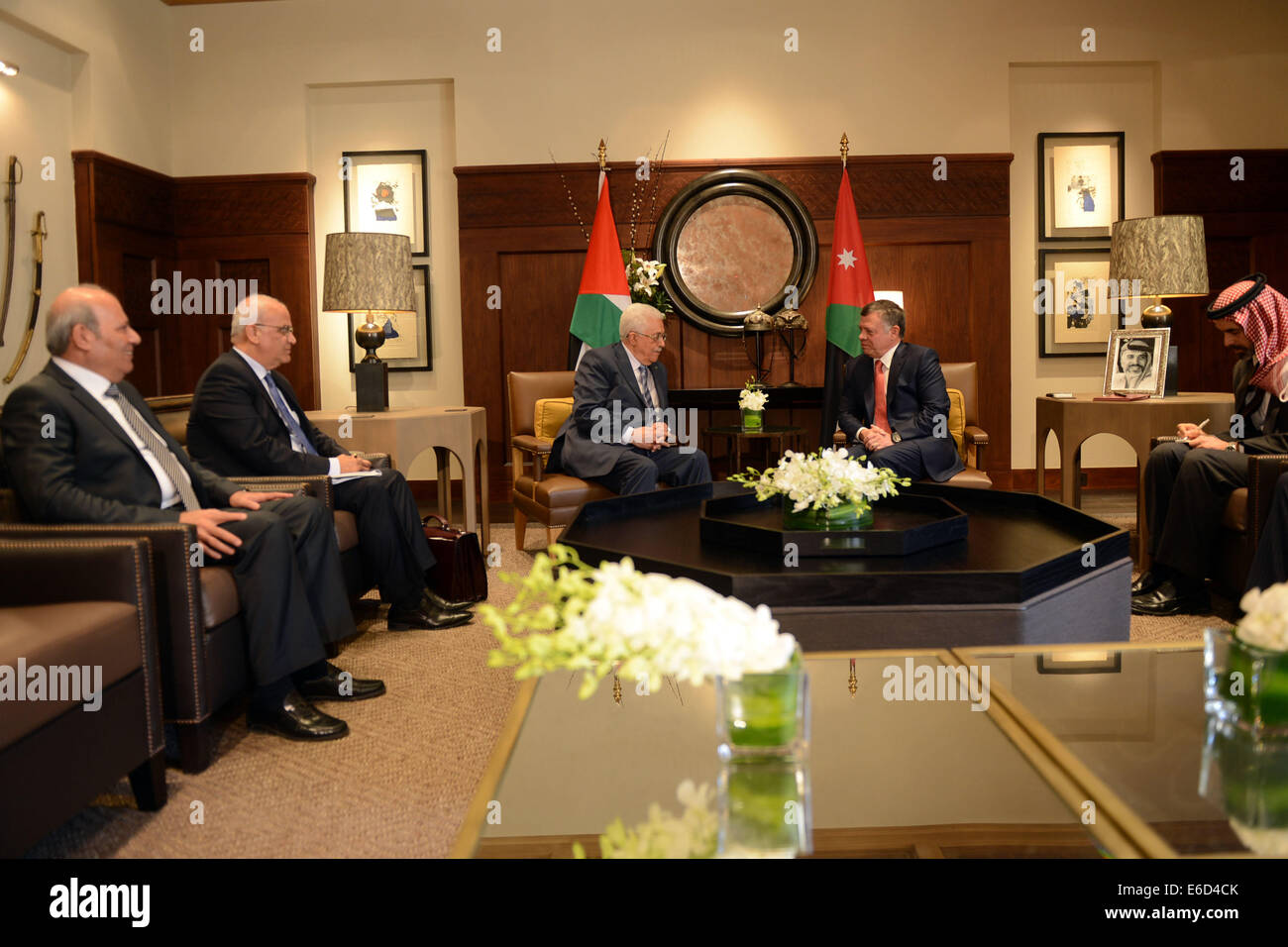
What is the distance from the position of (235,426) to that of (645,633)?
2847mm

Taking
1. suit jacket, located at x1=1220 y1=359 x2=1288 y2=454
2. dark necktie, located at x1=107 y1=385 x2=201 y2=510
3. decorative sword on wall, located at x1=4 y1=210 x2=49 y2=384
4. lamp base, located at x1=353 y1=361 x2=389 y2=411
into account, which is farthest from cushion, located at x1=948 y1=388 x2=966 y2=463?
decorative sword on wall, located at x1=4 y1=210 x2=49 y2=384

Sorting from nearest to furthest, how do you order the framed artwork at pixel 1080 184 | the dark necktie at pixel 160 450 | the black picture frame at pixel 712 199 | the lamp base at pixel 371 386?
the dark necktie at pixel 160 450 < the lamp base at pixel 371 386 < the black picture frame at pixel 712 199 < the framed artwork at pixel 1080 184

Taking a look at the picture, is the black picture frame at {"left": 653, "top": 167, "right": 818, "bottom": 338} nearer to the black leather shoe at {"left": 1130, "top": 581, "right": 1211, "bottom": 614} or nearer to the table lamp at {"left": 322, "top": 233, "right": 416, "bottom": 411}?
the table lamp at {"left": 322, "top": 233, "right": 416, "bottom": 411}

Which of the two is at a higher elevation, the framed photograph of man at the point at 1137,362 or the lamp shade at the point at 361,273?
the lamp shade at the point at 361,273

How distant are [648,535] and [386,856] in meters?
1.23

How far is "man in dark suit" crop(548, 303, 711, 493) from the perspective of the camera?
4.80 metres

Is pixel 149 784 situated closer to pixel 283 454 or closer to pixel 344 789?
pixel 344 789

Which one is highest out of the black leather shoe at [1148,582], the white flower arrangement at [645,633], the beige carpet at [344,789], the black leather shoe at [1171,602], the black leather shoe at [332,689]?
the white flower arrangement at [645,633]

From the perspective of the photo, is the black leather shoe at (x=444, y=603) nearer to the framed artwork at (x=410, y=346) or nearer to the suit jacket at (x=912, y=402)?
the suit jacket at (x=912, y=402)

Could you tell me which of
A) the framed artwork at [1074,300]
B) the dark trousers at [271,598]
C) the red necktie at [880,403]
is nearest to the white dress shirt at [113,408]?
the dark trousers at [271,598]

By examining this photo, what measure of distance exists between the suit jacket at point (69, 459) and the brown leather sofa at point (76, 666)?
0.22 m

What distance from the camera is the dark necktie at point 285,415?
3.97m

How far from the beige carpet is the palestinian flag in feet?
11.8

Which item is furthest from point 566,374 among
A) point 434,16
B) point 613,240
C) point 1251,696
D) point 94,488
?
point 1251,696
